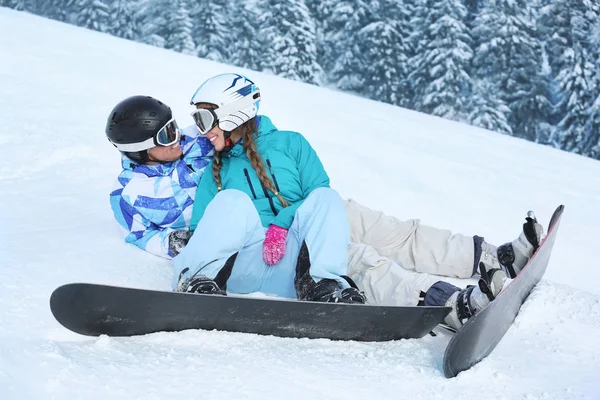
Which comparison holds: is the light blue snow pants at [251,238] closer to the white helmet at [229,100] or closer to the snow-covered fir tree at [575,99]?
the white helmet at [229,100]

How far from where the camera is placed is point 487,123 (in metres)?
23.8

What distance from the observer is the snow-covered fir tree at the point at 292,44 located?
2617cm

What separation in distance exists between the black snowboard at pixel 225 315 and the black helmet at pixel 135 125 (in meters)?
1.14

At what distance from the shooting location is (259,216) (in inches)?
109

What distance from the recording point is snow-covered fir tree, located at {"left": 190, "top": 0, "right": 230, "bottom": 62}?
93.9 ft

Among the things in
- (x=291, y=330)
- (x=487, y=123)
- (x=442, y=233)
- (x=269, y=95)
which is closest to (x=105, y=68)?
(x=269, y=95)

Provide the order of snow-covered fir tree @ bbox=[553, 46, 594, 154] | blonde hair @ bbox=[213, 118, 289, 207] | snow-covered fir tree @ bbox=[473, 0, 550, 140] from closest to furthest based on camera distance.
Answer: blonde hair @ bbox=[213, 118, 289, 207], snow-covered fir tree @ bbox=[553, 46, 594, 154], snow-covered fir tree @ bbox=[473, 0, 550, 140]

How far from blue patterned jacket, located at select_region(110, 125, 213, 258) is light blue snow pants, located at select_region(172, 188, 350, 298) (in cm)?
60

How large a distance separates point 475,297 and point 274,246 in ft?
2.88

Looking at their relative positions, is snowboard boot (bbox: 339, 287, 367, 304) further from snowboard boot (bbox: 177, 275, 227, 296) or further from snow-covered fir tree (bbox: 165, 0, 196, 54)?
snow-covered fir tree (bbox: 165, 0, 196, 54)

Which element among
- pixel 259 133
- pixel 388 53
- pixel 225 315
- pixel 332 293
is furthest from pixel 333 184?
pixel 388 53

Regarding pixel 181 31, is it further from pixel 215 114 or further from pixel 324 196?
pixel 324 196

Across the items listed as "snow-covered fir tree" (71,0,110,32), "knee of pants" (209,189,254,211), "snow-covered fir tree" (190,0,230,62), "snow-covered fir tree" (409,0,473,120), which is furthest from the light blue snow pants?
"snow-covered fir tree" (71,0,110,32)

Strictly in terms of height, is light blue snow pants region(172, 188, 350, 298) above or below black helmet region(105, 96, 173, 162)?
below
